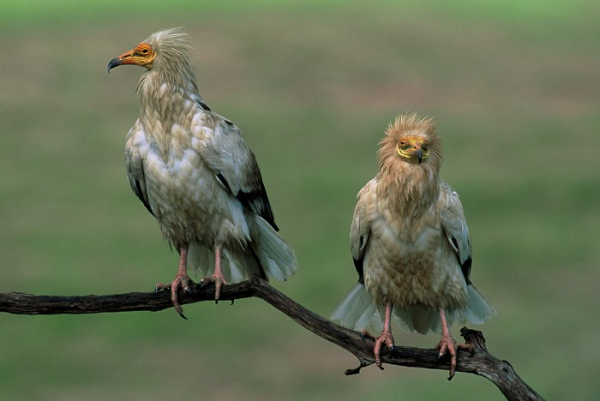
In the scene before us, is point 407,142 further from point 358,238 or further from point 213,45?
point 213,45

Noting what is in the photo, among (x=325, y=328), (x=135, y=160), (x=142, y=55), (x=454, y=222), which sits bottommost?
(x=325, y=328)

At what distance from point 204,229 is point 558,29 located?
3582 cm

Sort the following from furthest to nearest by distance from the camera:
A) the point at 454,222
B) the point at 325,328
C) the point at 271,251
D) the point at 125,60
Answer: the point at 271,251 < the point at 125,60 < the point at 454,222 < the point at 325,328

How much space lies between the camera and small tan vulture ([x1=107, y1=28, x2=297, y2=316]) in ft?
31.2

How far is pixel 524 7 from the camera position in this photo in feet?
157

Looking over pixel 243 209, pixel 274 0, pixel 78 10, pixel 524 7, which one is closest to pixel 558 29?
pixel 524 7

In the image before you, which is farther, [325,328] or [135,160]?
[135,160]

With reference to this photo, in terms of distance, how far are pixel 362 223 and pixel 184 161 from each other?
1.18 metres

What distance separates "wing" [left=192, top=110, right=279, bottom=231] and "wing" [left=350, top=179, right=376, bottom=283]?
32.8 inches

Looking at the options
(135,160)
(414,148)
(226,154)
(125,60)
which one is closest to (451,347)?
(414,148)

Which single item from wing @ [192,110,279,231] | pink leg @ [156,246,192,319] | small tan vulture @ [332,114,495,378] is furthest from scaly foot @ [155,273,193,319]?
small tan vulture @ [332,114,495,378]

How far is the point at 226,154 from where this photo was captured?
31.4 feet

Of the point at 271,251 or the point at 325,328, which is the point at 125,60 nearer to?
the point at 271,251

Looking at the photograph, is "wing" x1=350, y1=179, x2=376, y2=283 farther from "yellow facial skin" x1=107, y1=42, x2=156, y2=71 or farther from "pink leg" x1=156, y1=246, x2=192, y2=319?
"yellow facial skin" x1=107, y1=42, x2=156, y2=71
